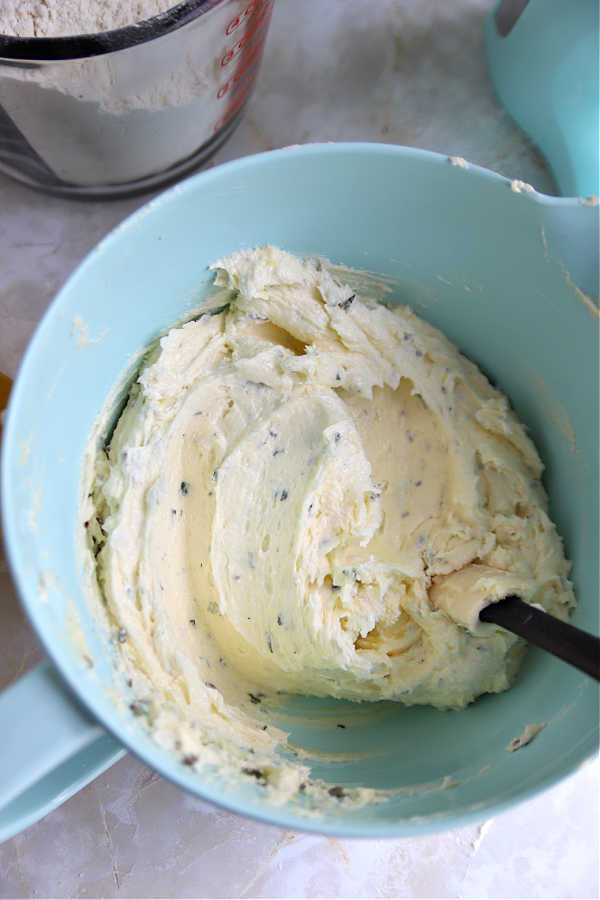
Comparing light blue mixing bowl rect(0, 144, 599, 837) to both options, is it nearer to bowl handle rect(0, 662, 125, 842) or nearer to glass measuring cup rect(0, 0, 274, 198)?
bowl handle rect(0, 662, 125, 842)

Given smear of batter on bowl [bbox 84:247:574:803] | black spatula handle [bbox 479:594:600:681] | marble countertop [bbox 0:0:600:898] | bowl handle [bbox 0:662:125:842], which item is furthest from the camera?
marble countertop [bbox 0:0:600:898]

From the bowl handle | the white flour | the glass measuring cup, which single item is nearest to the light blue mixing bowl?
the bowl handle

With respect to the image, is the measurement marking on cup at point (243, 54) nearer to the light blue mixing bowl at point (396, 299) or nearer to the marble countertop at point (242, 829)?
the marble countertop at point (242, 829)

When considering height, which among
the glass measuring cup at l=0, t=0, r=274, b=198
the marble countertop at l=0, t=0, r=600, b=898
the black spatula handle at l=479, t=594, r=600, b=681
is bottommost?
the marble countertop at l=0, t=0, r=600, b=898

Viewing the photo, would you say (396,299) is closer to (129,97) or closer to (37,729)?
(129,97)

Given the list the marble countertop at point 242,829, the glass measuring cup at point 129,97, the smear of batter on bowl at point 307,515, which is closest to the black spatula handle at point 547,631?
the smear of batter on bowl at point 307,515

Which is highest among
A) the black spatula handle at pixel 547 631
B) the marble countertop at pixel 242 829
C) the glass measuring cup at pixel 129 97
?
the glass measuring cup at pixel 129 97
